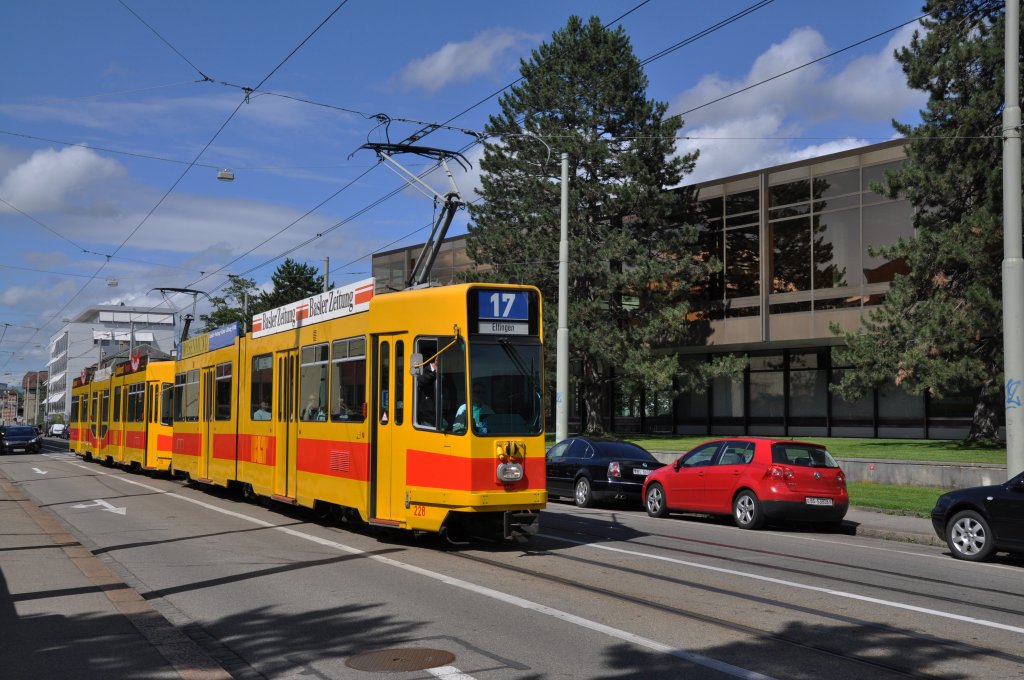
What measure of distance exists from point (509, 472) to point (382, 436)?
194 centimetres

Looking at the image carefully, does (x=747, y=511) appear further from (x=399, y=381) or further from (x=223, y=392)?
(x=223, y=392)

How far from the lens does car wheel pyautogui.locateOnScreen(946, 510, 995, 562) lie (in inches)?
491

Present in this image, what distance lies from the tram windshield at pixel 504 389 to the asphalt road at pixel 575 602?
1.57m

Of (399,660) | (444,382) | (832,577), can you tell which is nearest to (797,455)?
(832,577)

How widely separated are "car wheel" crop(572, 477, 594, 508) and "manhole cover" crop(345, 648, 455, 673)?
42.2 ft

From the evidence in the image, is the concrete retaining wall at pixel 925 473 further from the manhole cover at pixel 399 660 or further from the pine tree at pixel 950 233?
the manhole cover at pixel 399 660

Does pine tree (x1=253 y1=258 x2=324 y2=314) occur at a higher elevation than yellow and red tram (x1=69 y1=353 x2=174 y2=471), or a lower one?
higher

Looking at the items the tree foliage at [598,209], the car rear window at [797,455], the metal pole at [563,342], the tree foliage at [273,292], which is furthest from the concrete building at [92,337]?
the car rear window at [797,455]

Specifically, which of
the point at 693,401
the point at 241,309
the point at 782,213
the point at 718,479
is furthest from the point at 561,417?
the point at 241,309

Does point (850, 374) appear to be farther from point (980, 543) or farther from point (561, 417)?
point (980, 543)

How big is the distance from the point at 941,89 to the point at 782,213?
1013 centimetres

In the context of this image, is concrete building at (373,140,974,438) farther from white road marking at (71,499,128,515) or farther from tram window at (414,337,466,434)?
tram window at (414,337,466,434)

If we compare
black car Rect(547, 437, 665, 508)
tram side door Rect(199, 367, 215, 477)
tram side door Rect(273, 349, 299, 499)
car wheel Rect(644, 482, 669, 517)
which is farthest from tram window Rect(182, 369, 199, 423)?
car wheel Rect(644, 482, 669, 517)

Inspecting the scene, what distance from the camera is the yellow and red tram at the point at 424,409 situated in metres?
11.7
